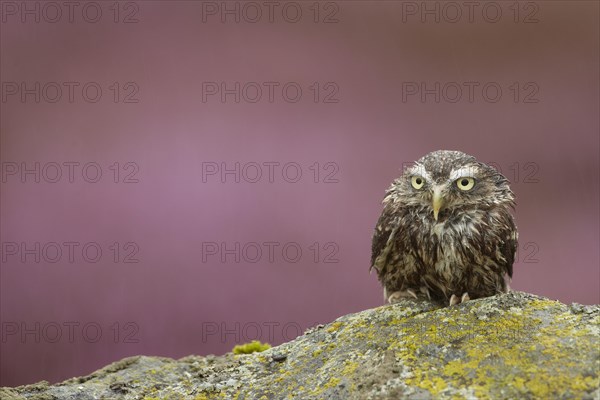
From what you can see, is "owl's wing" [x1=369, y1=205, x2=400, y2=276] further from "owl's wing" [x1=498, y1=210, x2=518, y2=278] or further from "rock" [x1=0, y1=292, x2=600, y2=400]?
"owl's wing" [x1=498, y1=210, x2=518, y2=278]

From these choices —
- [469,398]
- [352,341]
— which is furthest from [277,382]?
[469,398]

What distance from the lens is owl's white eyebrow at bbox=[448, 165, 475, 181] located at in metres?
3.66

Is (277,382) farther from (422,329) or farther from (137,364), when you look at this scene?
(137,364)

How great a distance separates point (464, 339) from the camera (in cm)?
308

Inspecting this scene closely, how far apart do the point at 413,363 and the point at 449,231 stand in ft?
3.20

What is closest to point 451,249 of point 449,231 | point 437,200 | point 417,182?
point 449,231

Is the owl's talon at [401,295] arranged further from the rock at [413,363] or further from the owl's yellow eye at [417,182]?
the owl's yellow eye at [417,182]

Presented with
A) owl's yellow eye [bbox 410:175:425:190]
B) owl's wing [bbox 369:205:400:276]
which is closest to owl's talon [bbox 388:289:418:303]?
→ owl's wing [bbox 369:205:400:276]

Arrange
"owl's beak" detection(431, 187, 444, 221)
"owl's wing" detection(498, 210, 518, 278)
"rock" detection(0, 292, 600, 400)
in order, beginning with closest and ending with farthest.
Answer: "rock" detection(0, 292, 600, 400) → "owl's beak" detection(431, 187, 444, 221) → "owl's wing" detection(498, 210, 518, 278)

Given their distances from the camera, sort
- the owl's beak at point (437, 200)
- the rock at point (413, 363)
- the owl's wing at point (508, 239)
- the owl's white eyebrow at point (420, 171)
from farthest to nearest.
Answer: the owl's wing at point (508, 239), the owl's white eyebrow at point (420, 171), the owl's beak at point (437, 200), the rock at point (413, 363)

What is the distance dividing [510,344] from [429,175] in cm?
108

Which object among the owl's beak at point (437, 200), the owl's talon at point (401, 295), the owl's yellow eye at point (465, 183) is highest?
the owl's yellow eye at point (465, 183)

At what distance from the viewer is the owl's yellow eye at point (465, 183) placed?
3693 millimetres

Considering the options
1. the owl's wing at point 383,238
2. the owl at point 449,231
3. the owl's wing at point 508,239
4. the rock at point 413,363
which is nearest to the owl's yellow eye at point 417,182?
the owl at point 449,231
